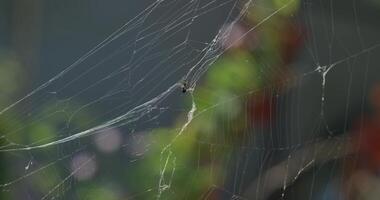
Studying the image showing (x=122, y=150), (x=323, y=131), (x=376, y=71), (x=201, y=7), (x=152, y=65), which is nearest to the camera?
(x=122, y=150)

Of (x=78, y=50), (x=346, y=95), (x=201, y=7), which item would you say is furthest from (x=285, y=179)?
(x=78, y=50)

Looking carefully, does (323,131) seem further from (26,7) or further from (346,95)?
(26,7)

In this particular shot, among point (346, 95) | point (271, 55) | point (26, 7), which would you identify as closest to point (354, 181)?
point (346, 95)

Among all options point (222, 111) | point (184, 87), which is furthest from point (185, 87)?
point (222, 111)

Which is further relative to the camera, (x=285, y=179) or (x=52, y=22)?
(x=285, y=179)

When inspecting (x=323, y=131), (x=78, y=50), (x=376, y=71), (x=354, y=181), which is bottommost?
(x=354, y=181)

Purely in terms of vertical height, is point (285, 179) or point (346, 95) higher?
point (346, 95)

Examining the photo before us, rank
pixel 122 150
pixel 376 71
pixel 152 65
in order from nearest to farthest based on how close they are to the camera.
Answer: pixel 122 150
pixel 152 65
pixel 376 71

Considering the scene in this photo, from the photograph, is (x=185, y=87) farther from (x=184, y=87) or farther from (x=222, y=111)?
(x=222, y=111)
